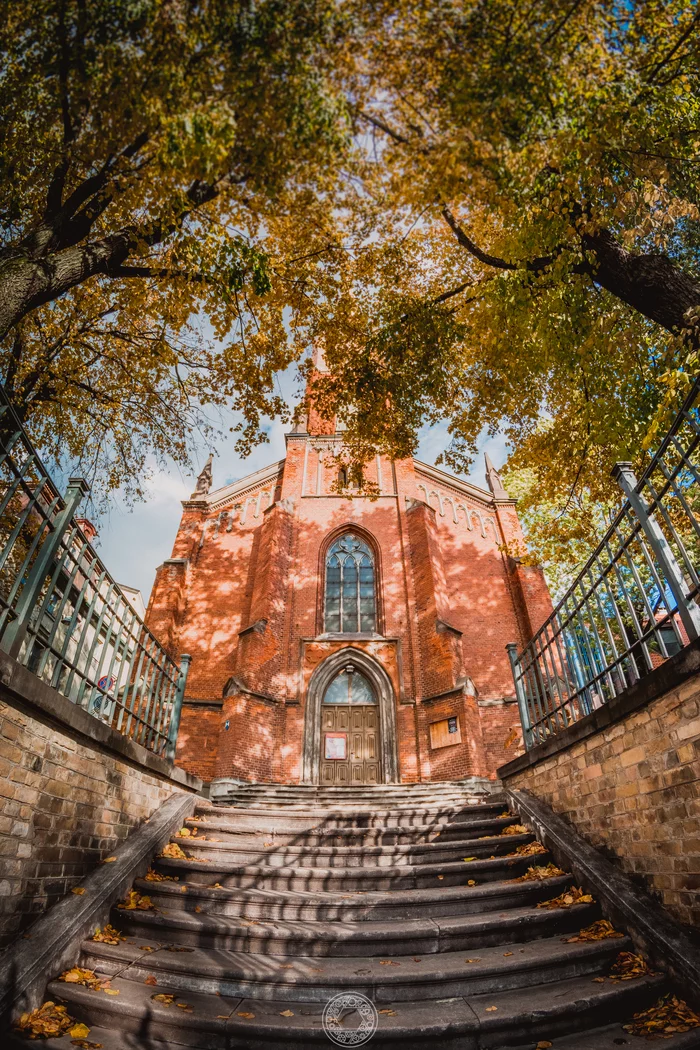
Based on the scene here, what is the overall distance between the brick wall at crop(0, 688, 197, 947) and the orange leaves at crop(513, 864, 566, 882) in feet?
11.0

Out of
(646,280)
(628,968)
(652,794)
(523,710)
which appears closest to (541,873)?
(628,968)

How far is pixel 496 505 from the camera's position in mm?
16594

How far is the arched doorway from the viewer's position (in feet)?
39.5

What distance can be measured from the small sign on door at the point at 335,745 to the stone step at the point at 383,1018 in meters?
9.98

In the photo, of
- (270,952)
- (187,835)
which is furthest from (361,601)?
(270,952)

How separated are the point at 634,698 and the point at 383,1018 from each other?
229 cm

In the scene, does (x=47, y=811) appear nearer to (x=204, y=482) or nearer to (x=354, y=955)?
(x=354, y=955)

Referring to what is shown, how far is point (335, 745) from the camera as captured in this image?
40.8 ft

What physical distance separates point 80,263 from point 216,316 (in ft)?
5.41

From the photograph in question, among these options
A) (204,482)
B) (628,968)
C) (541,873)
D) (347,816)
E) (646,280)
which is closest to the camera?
(628,968)

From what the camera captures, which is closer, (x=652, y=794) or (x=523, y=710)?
(x=652, y=794)

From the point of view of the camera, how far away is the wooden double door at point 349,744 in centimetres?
1209

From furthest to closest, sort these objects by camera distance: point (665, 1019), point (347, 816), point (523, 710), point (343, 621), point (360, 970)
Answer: point (343, 621)
point (523, 710)
point (347, 816)
point (360, 970)
point (665, 1019)

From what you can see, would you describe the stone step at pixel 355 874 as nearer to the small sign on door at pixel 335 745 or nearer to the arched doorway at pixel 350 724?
the arched doorway at pixel 350 724
